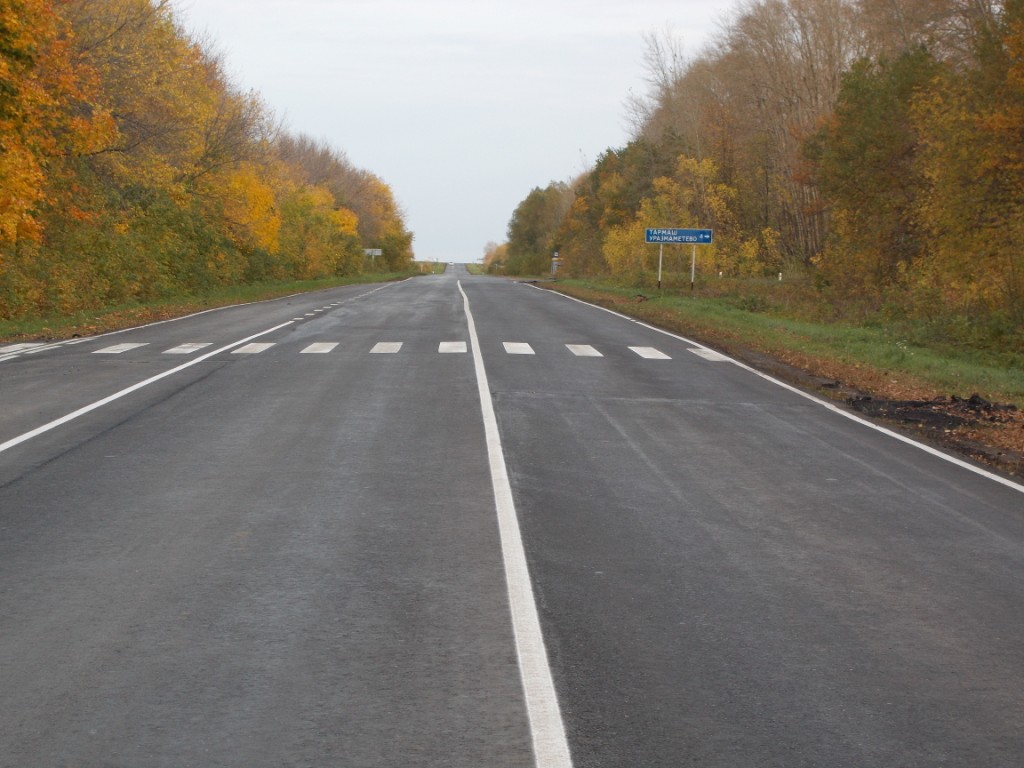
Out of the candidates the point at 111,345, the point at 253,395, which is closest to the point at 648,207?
the point at 111,345

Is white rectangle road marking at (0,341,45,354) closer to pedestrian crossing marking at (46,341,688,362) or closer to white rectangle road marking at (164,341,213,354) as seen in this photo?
pedestrian crossing marking at (46,341,688,362)

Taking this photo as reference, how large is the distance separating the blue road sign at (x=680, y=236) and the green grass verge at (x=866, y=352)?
8.33 metres

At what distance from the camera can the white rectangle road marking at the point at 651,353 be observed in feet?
64.5

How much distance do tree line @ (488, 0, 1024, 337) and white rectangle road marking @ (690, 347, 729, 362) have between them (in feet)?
19.2

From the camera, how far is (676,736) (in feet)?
13.6

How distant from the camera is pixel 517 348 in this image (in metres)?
20.4

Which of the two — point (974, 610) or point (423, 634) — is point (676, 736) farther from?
point (974, 610)

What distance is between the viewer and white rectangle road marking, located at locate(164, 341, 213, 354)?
19.4 metres

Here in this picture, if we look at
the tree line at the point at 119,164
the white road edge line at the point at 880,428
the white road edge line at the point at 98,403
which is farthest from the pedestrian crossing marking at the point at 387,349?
the tree line at the point at 119,164

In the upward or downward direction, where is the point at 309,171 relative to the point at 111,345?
upward

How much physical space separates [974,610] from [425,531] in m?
3.31

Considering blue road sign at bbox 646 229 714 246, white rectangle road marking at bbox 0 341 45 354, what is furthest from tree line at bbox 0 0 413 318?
blue road sign at bbox 646 229 714 246

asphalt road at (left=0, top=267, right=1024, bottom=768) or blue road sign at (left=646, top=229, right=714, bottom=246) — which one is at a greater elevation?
blue road sign at (left=646, top=229, right=714, bottom=246)

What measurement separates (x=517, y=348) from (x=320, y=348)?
11.8 feet
